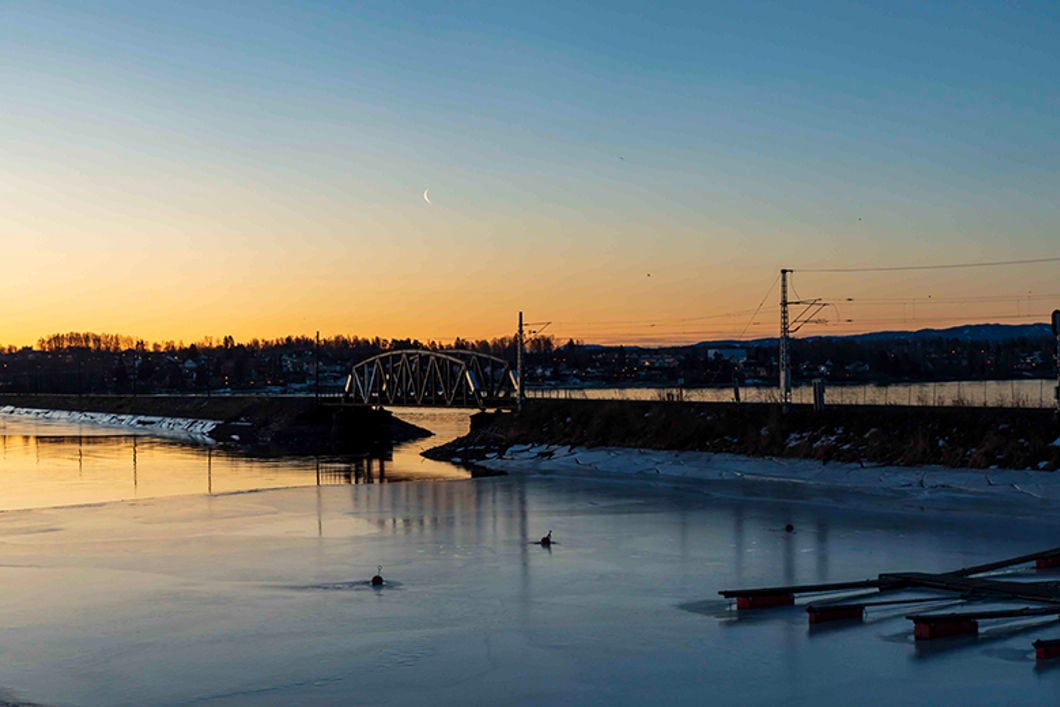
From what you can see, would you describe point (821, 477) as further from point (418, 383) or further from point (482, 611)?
point (418, 383)

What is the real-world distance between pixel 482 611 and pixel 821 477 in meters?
27.3

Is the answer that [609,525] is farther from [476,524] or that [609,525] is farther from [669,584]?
[669,584]

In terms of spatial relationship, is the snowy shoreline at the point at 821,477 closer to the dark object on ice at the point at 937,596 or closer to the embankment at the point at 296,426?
the dark object on ice at the point at 937,596

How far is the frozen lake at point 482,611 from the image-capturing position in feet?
45.6

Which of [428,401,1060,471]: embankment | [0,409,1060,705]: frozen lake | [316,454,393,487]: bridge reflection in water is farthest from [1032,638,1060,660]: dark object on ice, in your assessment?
[316,454,393,487]: bridge reflection in water

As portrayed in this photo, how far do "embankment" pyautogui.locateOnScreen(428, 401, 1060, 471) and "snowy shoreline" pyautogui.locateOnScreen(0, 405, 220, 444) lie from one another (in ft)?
117

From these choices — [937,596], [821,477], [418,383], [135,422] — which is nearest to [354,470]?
[821,477]

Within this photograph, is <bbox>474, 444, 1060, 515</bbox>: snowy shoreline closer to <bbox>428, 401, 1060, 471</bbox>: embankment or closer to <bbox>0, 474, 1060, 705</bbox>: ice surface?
<bbox>428, 401, 1060, 471</bbox>: embankment

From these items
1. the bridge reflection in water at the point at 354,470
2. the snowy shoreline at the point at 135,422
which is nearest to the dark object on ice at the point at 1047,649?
the bridge reflection in water at the point at 354,470

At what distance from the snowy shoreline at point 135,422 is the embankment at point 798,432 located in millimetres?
35566

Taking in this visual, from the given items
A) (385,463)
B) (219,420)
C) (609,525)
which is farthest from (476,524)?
(219,420)

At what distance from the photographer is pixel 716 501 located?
119 feet

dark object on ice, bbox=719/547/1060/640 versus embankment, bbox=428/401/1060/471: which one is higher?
embankment, bbox=428/401/1060/471

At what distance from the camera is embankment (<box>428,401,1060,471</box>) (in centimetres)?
4112
